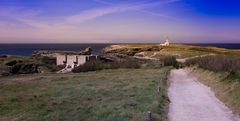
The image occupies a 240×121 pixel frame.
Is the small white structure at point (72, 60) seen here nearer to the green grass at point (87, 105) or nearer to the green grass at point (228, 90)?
the green grass at point (228, 90)

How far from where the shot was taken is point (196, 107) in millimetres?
16297

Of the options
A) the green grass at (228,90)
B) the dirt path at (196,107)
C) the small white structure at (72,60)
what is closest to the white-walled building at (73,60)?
the small white structure at (72,60)

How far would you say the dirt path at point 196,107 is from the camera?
1407 centimetres

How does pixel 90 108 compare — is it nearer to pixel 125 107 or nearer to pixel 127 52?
pixel 125 107

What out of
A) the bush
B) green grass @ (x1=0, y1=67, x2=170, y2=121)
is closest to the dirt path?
green grass @ (x1=0, y1=67, x2=170, y2=121)

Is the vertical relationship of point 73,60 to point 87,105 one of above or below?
below

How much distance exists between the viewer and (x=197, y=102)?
17719 mm

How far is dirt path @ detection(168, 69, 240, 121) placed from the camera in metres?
14.1

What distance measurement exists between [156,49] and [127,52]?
7816 millimetres

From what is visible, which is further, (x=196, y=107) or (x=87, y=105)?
(x=87, y=105)

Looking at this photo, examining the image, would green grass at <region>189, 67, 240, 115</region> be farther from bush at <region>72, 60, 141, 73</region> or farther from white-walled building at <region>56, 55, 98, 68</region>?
white-walled building at <region>56, 55, 98, 68</region>

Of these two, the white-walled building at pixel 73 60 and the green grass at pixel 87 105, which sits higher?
the green grass at pixel 87 105

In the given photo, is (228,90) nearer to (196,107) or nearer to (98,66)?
(196,107)

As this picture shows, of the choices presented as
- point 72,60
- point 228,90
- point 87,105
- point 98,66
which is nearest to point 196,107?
point 228,90
